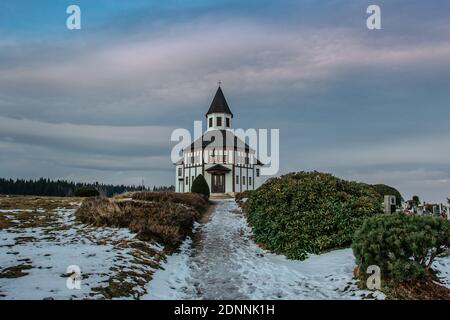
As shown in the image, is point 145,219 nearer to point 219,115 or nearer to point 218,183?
point 218,183

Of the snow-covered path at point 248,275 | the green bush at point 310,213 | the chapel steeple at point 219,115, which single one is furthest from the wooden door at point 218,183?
the snow-covered path at point 248,275

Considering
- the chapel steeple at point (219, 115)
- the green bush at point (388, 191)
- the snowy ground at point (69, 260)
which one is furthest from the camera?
the chapel steeple at point (219, 115)

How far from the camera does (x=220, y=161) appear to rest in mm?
53812

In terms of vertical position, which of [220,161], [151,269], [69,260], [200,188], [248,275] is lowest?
[248,275]

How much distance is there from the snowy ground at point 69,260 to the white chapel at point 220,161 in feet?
124

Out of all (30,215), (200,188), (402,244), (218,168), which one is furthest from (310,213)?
(218,168)

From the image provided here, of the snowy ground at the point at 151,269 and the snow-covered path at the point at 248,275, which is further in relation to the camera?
the snow-covered path at the point at 248,275

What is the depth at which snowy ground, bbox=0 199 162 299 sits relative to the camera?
7.69 m

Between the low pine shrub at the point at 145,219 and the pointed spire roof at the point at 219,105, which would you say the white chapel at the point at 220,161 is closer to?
the pointed spire roof at the point at 219,105

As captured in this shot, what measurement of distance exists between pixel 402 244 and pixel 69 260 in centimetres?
849

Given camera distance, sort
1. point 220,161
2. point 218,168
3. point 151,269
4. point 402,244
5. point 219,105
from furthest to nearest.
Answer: point 219,105 → point 220,161 → point 218,168 → point 151,269 → point 402,244

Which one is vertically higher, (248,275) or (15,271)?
(15,271)

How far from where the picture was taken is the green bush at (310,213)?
1285 cm

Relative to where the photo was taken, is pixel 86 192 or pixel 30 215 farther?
pixel 86 192
